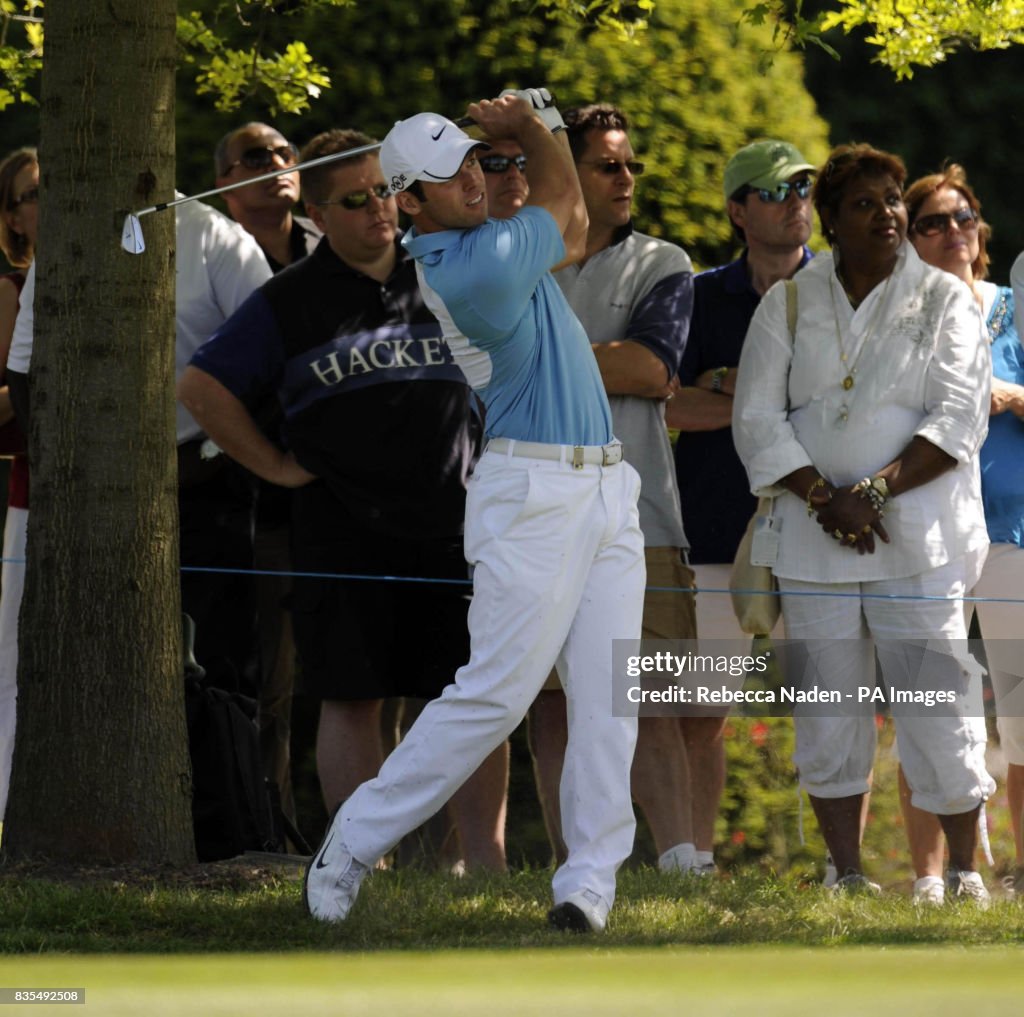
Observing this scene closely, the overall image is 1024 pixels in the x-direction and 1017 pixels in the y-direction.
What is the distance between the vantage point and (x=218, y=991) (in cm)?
398

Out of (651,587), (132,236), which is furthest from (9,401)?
(651,587)

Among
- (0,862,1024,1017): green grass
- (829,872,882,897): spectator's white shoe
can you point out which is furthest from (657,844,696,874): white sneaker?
(829,872,882,897): spectator's white shoe

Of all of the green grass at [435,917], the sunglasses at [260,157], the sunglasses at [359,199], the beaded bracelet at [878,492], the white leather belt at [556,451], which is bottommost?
the green grass at [435,917]

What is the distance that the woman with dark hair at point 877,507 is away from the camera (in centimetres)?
627

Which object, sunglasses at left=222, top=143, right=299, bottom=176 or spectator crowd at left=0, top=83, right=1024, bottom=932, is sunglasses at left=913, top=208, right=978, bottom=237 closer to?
spectator crowd at left=0, top=83, right=1024, bottom=932

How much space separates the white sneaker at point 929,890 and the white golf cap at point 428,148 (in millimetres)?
2432

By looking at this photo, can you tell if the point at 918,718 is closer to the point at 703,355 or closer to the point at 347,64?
the point at 703,355

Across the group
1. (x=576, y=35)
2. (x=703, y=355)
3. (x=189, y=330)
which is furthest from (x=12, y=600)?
(x=576, y=35)

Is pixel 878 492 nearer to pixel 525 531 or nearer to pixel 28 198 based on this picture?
pixel 525 531

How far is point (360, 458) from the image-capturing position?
677 cm

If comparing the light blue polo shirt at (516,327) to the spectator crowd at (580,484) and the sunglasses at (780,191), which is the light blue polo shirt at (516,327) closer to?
the spectator crowd at (580,484)

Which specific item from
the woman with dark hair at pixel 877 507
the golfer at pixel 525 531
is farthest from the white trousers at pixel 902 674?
the golfer at pixel 525 531

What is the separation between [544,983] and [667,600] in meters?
2.69

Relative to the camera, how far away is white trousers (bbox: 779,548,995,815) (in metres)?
6.27
